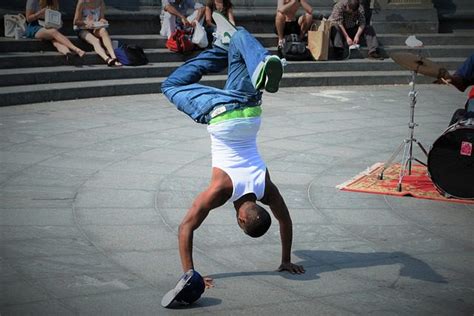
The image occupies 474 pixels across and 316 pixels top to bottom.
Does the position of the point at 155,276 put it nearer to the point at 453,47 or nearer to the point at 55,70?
the point at 55,70

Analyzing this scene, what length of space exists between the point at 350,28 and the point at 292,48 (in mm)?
1511

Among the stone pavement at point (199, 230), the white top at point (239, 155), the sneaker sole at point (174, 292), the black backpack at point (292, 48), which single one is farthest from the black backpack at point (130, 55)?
the sneaker sole at point (174, 292)

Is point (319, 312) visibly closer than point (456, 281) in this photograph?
Yes

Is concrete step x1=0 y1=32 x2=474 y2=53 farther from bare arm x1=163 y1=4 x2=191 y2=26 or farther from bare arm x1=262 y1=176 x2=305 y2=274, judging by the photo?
bare arm x1=262 y1=176 x2=305 y2=274

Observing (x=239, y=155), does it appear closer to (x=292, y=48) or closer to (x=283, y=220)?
(x=283, y=220)

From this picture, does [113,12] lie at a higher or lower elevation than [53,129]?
higher

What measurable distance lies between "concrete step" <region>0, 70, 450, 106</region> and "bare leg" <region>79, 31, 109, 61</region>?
532mm

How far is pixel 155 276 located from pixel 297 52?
9.94m

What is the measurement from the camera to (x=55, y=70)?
13.2 metres

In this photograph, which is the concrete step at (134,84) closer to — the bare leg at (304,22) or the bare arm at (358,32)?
the bare arm at (358,32)

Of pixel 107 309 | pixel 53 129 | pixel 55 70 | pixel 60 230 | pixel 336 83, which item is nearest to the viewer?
pixel 107 309

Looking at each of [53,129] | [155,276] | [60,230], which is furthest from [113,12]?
[155,276]

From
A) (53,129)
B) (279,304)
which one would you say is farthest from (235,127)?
(53,129)

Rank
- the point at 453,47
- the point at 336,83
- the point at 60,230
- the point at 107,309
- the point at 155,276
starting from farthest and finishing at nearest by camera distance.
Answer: the point at 453,47
the point at 336,83
the point at 60,230
the point at 155,276
the point at 107,309
